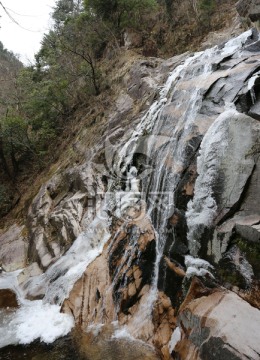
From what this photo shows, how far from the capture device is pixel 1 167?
17281 mm

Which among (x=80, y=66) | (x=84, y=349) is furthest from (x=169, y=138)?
(x=80, y=66)

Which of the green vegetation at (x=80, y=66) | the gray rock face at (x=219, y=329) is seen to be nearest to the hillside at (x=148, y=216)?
the gray rock face at (x=219, y=329)

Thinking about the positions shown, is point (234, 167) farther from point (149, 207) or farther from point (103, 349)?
point (103, 349)

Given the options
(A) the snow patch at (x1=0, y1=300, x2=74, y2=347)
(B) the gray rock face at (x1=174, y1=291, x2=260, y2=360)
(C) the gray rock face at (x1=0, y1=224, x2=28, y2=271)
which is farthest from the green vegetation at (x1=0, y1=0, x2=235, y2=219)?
(B) the gray rock face at (x1=174, y1=291, x2=260, y2=360)

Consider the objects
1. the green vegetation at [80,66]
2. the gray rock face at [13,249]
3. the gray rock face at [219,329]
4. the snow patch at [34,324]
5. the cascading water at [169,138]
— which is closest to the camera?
the gray rock face at [219,329]

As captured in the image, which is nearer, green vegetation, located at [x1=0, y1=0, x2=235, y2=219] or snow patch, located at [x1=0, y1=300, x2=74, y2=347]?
snow patch, located at [x1=0, y1=300, x2=74, y2=347]

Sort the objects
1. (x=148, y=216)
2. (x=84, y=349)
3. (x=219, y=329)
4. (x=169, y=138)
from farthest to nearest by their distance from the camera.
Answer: (x=169, y=138)
(x=148, y=216)
(x=84, y=349)
(x=219, y=329)

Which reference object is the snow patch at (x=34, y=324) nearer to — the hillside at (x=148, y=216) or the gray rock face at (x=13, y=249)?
the hillside at (x=148, y=216)

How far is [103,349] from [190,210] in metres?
3.06

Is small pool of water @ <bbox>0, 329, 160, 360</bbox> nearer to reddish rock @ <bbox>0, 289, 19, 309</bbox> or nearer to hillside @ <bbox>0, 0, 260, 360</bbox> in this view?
hillside @ <bbox>0, 0, 260, 360</bbox>

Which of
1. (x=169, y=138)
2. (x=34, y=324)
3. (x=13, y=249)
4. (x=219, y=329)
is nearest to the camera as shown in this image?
(x=219, y=329)

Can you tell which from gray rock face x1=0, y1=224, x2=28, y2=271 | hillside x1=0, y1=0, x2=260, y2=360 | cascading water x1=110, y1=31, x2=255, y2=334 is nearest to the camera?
hillside x1=0, y1=0, x2=260, y2=360

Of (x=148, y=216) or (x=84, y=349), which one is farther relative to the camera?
(x=148, y=216)

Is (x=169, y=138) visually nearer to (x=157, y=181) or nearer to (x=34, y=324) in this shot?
(x=157, y=181)
